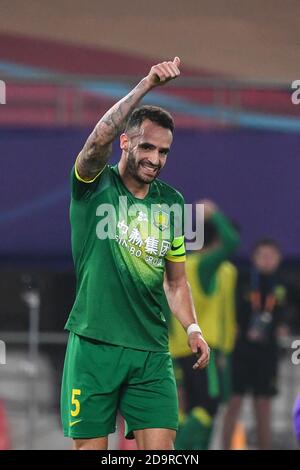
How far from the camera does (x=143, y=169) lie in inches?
198

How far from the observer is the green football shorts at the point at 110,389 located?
16.6 ft

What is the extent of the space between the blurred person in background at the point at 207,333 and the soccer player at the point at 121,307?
12.4 ft

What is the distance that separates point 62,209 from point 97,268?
441 centimetres

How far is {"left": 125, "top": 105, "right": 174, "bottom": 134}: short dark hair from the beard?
0.48ft

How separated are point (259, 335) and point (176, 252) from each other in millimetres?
4116

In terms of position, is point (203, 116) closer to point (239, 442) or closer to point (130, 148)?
point (239, 442)

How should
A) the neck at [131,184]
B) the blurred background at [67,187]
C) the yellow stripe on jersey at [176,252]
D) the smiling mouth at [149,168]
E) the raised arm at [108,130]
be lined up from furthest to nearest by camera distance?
the blurred background at [67,187] < the yellow stripe on jersey at [176,252] < the neck at [131,184] < the smiling mouth at [149,168] < the raised arm at [108,130]

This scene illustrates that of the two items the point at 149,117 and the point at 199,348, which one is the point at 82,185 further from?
the point at 199,348

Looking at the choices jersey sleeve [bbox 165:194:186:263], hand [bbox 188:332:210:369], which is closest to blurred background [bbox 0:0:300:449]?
jersey sleeve [bbox 165:194:186:263]

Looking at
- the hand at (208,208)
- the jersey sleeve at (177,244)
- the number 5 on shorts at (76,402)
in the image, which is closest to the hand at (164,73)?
the jersey sleeve at (177,244)

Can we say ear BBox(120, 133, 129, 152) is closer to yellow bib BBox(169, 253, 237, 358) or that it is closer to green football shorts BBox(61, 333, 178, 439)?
green football shorts BBox(61, 333, 178, 439)

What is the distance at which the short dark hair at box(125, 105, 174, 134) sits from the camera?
16.7 ft

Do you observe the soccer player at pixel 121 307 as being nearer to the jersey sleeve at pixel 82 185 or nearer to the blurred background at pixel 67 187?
the jersey sleeve at pixel 82 185

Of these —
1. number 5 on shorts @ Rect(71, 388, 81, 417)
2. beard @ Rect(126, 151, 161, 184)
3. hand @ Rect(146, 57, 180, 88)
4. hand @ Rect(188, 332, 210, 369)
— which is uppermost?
hand @ Rect(146, 57, 180, 88)
